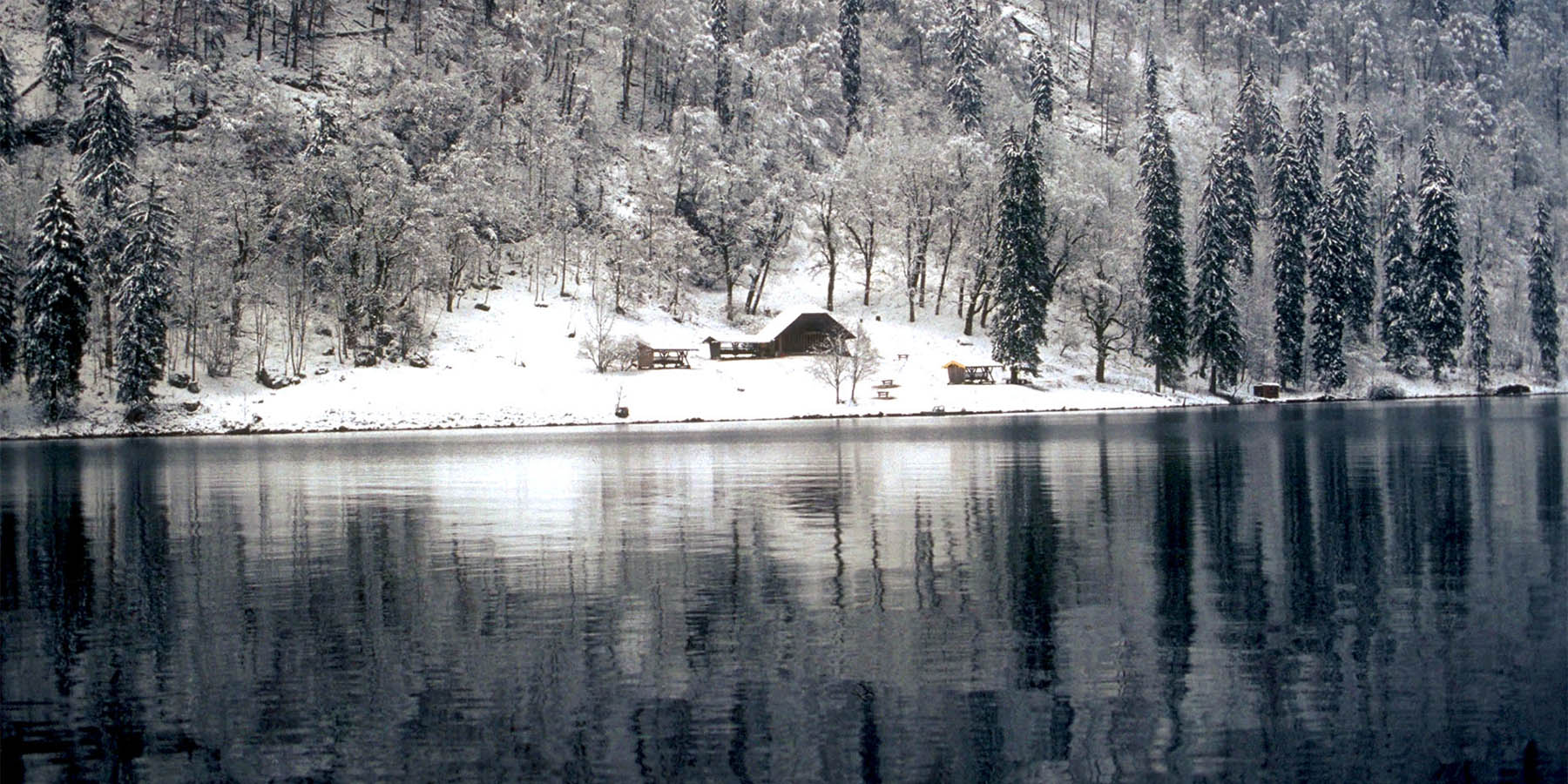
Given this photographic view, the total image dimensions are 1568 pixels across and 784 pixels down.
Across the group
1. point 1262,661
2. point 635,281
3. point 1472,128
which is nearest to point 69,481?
point 1262,661

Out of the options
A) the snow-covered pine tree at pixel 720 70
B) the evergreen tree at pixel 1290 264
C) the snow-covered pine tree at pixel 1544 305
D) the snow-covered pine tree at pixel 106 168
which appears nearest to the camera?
the snow-covered pine tree at pixel 106 168

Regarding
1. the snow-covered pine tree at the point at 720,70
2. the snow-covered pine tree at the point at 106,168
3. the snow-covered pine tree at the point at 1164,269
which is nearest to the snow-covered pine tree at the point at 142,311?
the snow-covered pine tree at the point at 106,168

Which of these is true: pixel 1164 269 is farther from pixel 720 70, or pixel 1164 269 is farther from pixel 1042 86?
pixel 720 70

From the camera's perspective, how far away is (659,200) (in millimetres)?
110062

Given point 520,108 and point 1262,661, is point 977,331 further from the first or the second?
point 1262,661

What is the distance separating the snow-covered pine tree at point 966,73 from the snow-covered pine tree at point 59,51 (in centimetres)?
8286

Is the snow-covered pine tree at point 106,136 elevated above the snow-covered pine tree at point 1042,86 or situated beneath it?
situated beneath

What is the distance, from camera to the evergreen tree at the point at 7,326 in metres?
68.9

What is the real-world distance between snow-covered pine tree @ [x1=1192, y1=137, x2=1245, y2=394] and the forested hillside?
248 millimetres

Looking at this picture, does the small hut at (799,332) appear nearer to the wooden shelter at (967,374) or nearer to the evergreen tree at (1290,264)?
the wooden shelter at (967,374)

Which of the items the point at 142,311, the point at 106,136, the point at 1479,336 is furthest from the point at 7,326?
the point at 1479,336

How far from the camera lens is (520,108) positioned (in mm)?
114000

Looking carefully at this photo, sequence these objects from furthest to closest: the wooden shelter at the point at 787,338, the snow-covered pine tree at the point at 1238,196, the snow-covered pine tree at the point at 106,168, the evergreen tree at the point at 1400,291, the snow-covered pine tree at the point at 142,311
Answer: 1. the snow-covered pine tree at the point at 1238,196
2. the evergreen tree at the point at 1400,291
3. the wooden shelter at the point at 787,338
4. the snow-covered pine tree at the point at 106,168
5. the snow-covered pine tree at the point at 142,311

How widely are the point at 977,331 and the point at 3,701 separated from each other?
304 feet
